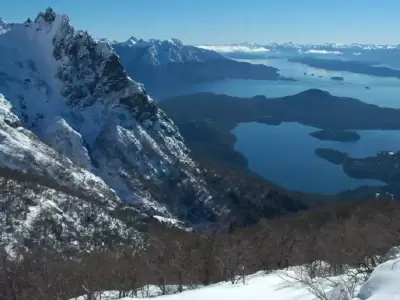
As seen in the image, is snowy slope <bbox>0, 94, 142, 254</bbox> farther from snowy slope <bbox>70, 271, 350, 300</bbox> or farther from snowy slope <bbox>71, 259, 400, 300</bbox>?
snowy slope <bbox>70, 271, 350, 300</bbox>

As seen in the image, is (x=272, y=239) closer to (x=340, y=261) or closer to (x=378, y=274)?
(x=340, y=261)

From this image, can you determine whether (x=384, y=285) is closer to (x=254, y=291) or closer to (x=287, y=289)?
(x=287, y=289)

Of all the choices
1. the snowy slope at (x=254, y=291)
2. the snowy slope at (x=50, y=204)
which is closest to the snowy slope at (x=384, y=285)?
the snowy slope at (x=254, y=291)

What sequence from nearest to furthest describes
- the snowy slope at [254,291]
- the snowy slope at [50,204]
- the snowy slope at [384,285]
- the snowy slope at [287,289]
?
the snowy slope at [384,285], the snowy slope at [287,289], the snowy slope at [254,291], the snowy slope at [50,204]

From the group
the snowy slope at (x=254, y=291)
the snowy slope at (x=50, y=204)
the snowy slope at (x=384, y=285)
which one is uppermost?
the snowy slope at (x=384, y=285)

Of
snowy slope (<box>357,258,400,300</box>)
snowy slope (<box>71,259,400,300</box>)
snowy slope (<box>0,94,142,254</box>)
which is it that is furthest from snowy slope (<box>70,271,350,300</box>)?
snowy slope (<box>0,94,142,254</box>)

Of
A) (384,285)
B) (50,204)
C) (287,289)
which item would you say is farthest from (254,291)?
(50,204)

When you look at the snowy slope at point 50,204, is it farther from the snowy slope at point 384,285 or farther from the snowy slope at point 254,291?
the snowy slope at point 384,285

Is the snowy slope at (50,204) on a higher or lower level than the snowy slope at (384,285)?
lower

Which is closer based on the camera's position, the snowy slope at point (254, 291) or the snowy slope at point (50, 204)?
the snowy slope at point (254, 291)

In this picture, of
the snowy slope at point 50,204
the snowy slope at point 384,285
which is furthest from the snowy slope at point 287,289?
the snowy slope at point 50,204

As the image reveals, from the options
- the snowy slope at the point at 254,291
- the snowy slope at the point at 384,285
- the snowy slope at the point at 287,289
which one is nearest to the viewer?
the snowy slope at the point at 384,285

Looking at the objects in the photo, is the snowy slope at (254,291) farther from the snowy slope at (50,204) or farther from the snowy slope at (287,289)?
the snowy slope at (50,204)
